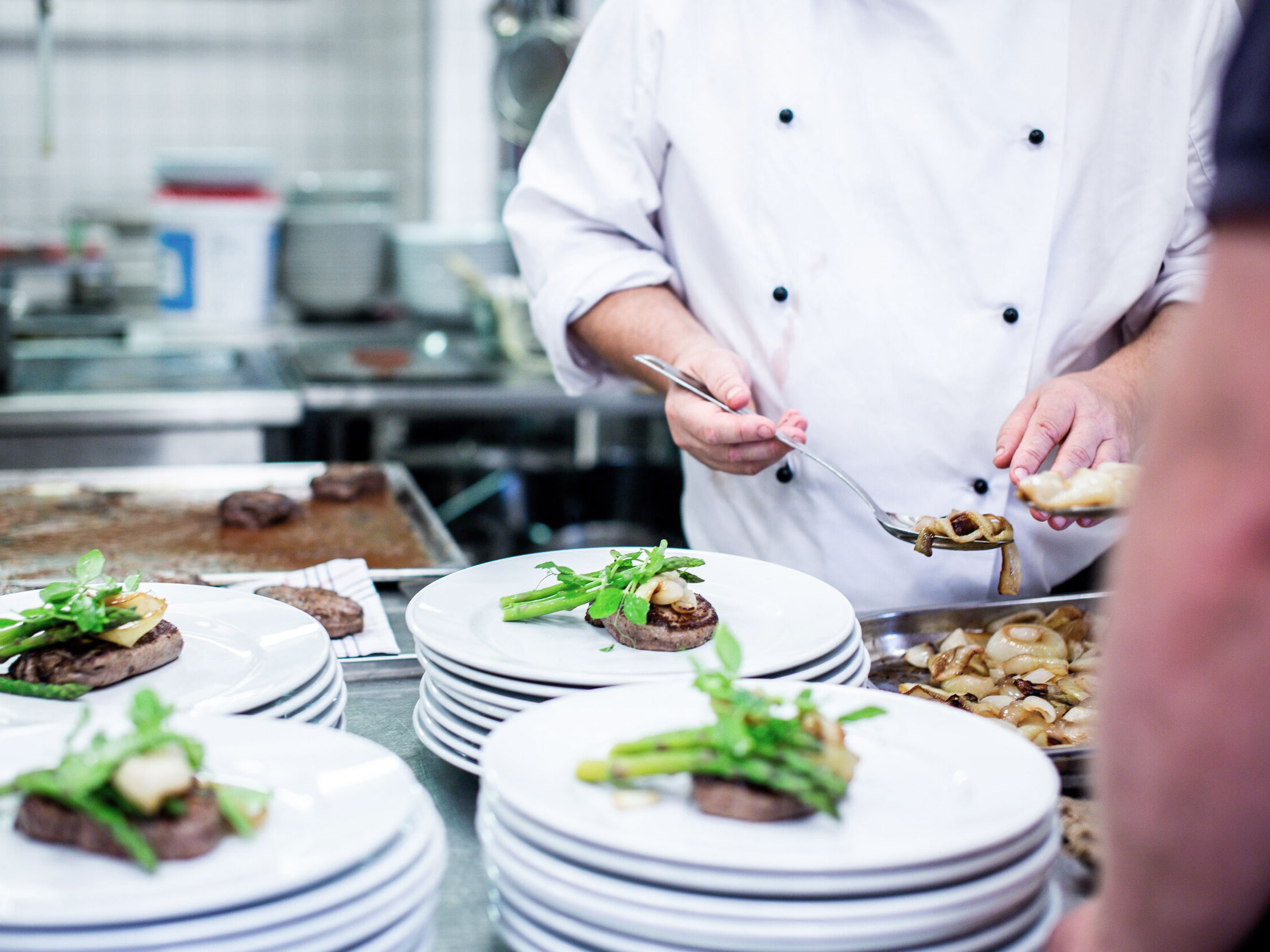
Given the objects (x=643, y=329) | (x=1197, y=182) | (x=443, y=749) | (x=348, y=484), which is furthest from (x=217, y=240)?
(x=443, y=749)

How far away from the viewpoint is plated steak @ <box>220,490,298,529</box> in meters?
2.09

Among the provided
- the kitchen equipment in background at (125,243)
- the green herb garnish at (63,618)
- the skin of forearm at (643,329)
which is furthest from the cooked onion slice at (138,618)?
the kitchen equipment in background at (125,243)

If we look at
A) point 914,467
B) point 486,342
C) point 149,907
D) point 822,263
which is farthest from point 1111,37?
point 486,342

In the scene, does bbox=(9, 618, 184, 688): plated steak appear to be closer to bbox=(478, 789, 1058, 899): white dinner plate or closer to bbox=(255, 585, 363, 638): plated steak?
bbox=(255, 585, 363, 638): plated steak

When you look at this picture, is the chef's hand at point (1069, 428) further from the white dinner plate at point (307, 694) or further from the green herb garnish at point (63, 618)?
the green herb garnish at point (63, 618)

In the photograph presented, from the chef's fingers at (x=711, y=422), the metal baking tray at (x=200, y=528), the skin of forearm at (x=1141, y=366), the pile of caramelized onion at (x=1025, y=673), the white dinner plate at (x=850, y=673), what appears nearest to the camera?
the white dinner plate at (x=850, y=673)

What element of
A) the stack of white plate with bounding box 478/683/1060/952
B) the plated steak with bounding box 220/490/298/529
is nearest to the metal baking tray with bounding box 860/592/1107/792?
the stack of white plate with bounding box 478/683/1060/952

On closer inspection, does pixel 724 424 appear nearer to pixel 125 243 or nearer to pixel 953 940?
pixel 953 940

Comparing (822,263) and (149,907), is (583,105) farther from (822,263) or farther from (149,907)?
(149,907)

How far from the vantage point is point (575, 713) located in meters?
0.95

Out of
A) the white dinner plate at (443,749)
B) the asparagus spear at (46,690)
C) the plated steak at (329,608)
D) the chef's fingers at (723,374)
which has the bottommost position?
the plated steak at (329,608)

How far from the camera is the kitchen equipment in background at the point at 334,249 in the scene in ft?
14.5

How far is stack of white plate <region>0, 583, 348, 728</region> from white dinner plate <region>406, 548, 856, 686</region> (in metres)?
0.10

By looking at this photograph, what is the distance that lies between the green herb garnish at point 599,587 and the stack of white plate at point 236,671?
0.20 m
